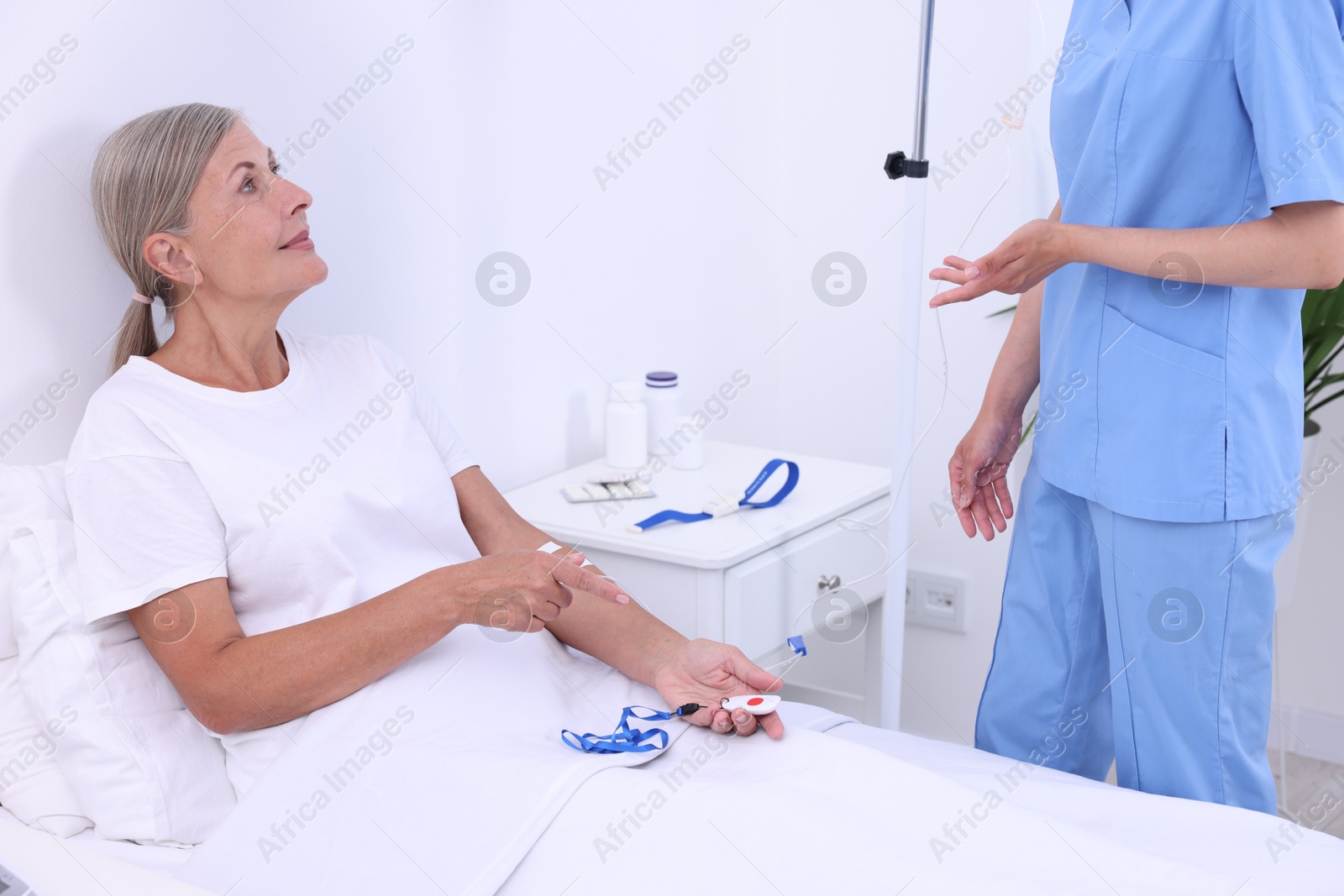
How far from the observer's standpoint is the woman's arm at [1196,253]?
1.03 m

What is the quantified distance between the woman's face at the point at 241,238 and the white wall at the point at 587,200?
5.6 inches

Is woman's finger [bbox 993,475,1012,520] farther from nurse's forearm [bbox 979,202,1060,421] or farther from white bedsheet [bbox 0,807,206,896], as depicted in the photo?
white bedsheet [bbox 0,807,206,896]

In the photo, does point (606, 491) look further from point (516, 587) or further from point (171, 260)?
point (171, 260)

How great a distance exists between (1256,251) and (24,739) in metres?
1.26

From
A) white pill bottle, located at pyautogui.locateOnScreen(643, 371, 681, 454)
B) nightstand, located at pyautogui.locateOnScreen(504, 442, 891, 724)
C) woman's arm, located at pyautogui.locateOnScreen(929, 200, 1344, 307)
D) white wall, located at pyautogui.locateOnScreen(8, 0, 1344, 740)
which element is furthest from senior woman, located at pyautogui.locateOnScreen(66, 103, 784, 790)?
white pill bottle, located at pyautogui.locateOnScreen(643, 371, 681, 454)

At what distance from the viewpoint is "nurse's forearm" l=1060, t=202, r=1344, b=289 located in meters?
1.03

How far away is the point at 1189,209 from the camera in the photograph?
1.12 meters

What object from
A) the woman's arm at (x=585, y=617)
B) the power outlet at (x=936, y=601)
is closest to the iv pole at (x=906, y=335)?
the woman's arm at (x=585, y=617)

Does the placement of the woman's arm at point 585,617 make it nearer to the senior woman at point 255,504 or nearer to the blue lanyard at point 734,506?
the senior woman at point 255,504

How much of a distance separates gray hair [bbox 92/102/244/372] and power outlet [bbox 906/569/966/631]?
160 centimetres

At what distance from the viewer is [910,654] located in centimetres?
244

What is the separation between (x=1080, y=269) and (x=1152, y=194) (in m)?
0.11

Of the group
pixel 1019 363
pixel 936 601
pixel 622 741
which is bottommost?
pixel 936 601

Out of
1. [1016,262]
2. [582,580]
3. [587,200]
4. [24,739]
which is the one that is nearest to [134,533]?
[24,739]
